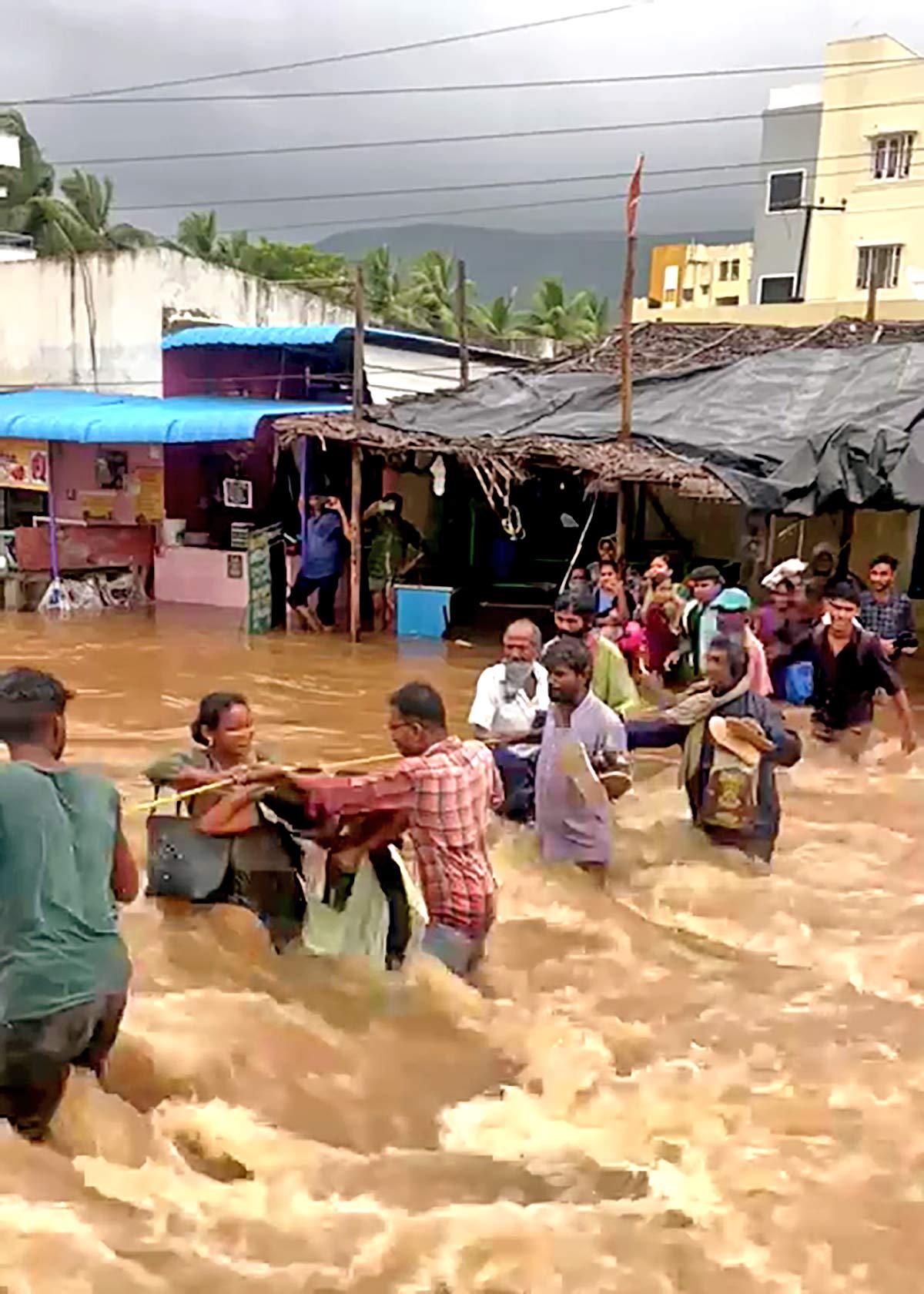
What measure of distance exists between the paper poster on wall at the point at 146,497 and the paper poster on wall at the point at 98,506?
343mm

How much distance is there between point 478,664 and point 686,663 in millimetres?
2992

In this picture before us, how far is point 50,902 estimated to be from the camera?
11.9 ft

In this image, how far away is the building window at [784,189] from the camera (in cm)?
4309

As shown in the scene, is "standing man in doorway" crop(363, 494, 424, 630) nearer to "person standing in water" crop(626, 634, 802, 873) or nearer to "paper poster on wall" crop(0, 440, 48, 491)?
"paper poster on wall" crop(0, 440, 48, 491)

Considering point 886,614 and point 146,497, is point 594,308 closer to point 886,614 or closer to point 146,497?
point 146,497

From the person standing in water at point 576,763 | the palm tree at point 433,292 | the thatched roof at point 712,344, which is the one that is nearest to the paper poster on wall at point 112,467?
the thatched roof at point 712,344

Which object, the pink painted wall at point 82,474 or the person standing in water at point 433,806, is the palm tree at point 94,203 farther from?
the person standing in water at point 433,806

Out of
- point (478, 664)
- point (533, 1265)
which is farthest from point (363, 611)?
point (533, 1265)

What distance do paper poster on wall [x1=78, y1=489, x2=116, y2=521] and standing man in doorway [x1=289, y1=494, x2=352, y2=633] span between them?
3.55m

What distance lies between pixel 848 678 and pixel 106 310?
48.5 feet

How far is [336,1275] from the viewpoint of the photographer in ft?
12.6

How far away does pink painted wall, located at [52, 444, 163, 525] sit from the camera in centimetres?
1739

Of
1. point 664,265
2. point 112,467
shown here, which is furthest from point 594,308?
point 112,467

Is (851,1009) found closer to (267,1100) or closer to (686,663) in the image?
(267,1100)
